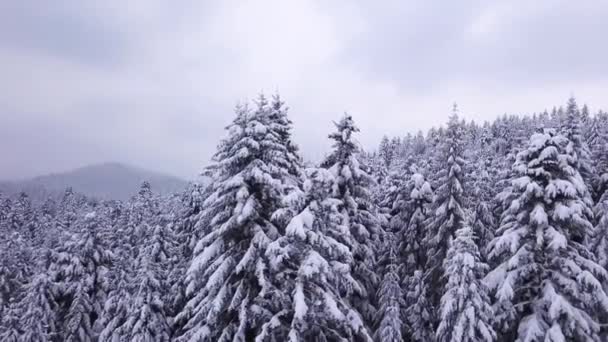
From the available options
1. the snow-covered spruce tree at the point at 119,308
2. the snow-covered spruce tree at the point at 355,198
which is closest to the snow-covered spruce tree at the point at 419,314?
the snow-covered spruce tree at the point at 355,198

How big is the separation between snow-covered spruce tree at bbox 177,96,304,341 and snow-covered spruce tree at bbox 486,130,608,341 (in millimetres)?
9510

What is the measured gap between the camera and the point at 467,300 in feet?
68.9

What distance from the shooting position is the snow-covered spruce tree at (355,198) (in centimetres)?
2367

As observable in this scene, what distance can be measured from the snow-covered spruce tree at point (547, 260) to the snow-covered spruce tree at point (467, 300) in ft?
2.50

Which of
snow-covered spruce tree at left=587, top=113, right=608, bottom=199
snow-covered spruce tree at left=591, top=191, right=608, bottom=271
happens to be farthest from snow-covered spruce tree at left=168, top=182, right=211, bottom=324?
snow-covered spruce tree at left=587, top=113, right=608, bottom=199

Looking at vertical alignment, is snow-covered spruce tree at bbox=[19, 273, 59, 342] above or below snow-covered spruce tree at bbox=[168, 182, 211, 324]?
below

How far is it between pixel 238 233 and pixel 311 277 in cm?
405

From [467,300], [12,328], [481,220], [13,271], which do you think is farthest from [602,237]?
[13,271]

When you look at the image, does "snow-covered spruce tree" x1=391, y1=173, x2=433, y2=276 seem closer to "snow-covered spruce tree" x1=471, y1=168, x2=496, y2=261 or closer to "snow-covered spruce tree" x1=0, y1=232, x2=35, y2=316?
"snow-covered spruce tree" x1=471, y1=168, x2=496, y2=261

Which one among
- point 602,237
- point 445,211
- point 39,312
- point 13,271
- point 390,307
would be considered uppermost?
point 445,211

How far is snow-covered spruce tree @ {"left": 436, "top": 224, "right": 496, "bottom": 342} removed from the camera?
20.5m

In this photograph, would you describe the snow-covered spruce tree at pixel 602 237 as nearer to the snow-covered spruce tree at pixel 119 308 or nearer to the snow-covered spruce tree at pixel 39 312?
the snow-covered spruce tree at pixel 119 308

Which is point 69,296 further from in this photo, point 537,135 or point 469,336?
point 537,135

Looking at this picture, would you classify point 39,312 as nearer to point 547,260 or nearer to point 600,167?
point 547,260
